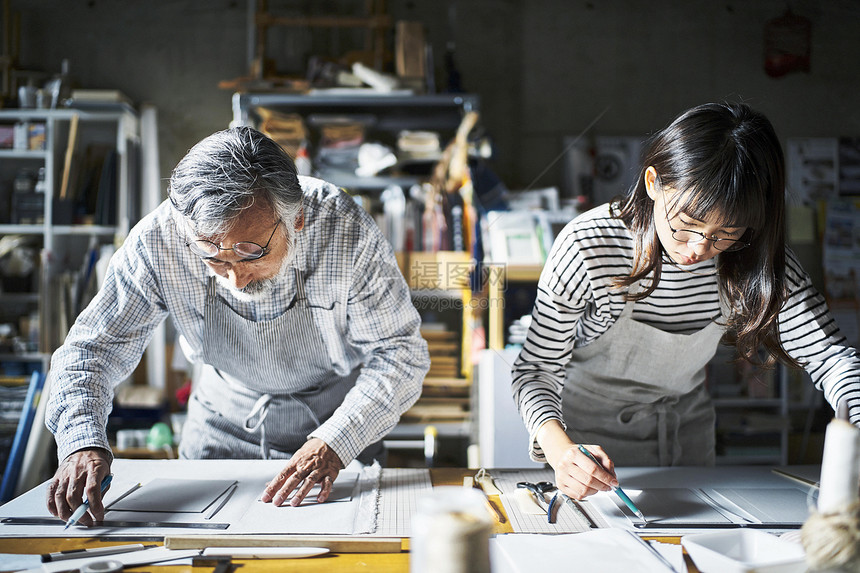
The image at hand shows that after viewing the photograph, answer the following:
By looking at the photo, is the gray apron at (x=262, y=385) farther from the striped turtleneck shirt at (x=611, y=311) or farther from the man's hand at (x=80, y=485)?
the striped turtleneck shirt at (x=611, y=311)

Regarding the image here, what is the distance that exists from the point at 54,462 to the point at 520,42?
3340 mm

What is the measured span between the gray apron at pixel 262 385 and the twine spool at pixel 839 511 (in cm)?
102

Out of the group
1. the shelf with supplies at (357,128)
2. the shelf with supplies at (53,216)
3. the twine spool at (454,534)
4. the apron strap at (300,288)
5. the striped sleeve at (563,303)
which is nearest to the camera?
the twine spool at (454,534)

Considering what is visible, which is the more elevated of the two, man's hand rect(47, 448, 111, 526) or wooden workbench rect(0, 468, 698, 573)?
man's hand rect(47, 448, 111, 526)

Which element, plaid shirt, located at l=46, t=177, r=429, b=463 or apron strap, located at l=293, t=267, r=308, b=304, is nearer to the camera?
plaid shirt, located at l=46, t=177, r=429, b=463

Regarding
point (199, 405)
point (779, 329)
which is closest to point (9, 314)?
point (199, 405)

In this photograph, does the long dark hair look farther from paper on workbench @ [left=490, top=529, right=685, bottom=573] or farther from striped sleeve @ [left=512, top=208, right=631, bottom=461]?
paper on workbench @ [left=490, top=529, right=685, bottom=573]

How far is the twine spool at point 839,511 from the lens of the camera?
0.69m

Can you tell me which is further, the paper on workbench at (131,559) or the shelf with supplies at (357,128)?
the shelf with supplies at (357,128)

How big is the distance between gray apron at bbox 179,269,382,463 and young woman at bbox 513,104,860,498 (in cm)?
49

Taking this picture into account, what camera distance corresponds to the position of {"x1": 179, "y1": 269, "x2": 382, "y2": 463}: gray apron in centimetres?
148

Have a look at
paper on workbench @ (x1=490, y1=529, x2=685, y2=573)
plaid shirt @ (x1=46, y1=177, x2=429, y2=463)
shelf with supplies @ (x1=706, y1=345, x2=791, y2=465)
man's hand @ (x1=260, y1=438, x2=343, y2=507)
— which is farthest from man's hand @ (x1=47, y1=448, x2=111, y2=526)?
shelf with supplies @ (x1=706, y1=345, x2=791, y2=465)

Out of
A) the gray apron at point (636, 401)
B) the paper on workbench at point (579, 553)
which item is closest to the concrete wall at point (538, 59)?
the gray apron at point (636, 401)

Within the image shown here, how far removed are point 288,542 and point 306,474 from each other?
229mm
